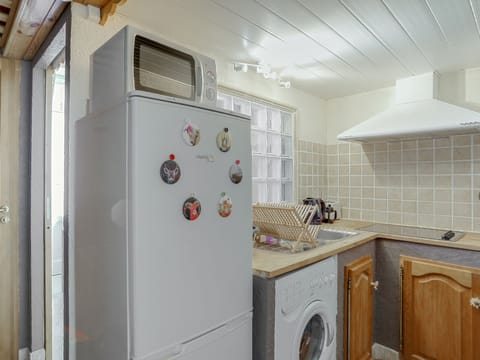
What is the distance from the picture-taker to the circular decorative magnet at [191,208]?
102 cm

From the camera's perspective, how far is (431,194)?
242 cm

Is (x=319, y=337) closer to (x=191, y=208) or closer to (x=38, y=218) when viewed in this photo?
(x=191, y=208)

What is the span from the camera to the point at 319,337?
163cm

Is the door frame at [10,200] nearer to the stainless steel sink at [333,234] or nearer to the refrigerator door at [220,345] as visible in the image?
the refrigerator door at [220,345]

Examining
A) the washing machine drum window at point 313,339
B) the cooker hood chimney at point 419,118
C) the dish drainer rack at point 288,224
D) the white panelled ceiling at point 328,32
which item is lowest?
the washing machine drum window at point 313,339

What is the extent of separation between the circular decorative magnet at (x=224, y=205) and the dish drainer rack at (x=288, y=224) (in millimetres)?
516

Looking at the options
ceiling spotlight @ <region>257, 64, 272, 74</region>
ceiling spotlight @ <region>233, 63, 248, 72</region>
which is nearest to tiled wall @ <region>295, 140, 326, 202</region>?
ceiling spotlight @ <region>257, 64, 272, 74</region>

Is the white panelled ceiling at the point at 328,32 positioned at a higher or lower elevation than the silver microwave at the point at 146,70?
higher

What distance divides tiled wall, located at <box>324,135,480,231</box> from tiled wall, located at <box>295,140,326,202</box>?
0.07 ft

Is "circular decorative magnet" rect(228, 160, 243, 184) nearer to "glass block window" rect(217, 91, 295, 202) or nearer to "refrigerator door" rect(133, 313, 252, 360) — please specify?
"refrigerator door" rect(133, 313, 252, 360)

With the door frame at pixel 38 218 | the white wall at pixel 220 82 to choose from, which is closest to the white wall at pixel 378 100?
the white wall at pixel 220 82

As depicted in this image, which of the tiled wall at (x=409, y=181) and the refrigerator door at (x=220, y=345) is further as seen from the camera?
the tiled wall at (x=409, y=181)

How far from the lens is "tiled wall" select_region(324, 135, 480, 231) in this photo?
89.0 inches

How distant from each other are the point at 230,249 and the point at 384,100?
87.1 inches
